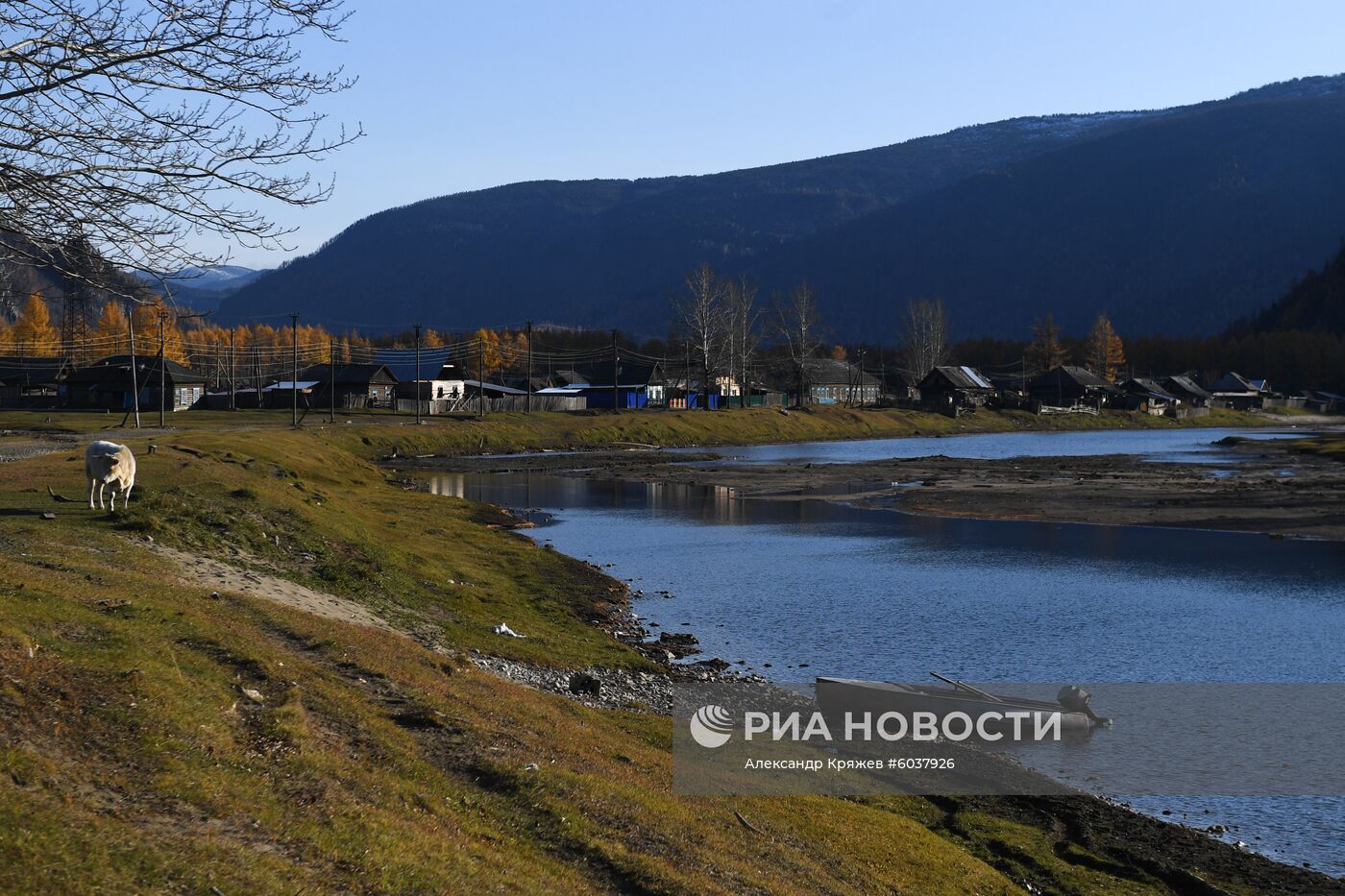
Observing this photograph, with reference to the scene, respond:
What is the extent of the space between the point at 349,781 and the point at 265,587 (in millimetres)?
14658

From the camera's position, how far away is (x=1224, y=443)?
440ft

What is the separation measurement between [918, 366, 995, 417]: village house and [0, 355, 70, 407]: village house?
393 ft

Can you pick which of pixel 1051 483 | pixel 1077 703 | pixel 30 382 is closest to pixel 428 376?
pixel 30 382

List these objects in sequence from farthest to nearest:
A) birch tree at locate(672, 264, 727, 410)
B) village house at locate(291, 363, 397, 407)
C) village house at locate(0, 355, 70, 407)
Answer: birch tree at locate(672, 264, 727, 410)
village house at locate(291, 363, 397, 407)
village house at locate(0, 355, 70, 407)

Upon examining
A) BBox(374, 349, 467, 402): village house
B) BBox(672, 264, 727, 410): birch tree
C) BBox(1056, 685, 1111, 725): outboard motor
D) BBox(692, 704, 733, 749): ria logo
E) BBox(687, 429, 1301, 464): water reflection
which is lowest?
BBox(687, 429, 1301, 464): water reflection

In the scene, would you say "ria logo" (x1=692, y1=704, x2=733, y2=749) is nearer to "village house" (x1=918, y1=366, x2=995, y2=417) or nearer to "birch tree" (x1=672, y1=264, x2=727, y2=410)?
"birch tree" (x1=672, y1=264, x2=727, y2=410)

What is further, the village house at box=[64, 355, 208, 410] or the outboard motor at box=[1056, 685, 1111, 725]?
the village house at box=[64, 355, 208, 410]

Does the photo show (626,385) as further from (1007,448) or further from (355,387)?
(1007,448)

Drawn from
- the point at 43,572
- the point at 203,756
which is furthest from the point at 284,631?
the point at 203,756

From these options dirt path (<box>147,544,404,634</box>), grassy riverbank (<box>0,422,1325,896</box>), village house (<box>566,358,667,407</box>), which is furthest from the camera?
village house (<box>566,358,667,407</box>)

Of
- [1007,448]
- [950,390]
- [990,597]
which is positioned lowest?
[1007,448]

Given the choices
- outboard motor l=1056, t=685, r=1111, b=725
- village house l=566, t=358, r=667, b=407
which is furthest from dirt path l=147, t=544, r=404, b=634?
village house l=566, t=358, r=667, b=407

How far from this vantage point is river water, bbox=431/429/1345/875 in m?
29.2

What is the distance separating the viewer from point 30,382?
140m
